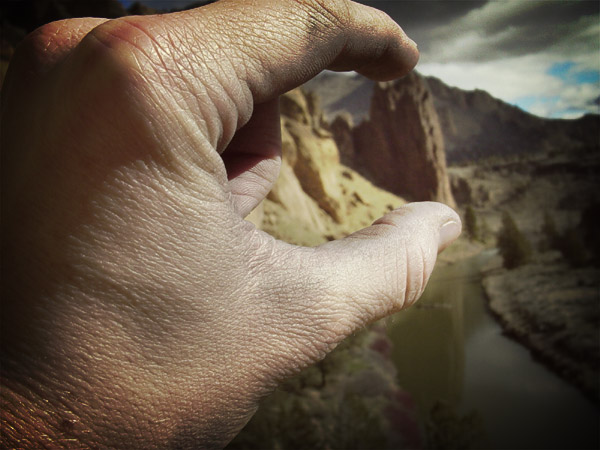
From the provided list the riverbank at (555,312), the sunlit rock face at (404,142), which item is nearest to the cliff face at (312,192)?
the riverbank at (555,312)

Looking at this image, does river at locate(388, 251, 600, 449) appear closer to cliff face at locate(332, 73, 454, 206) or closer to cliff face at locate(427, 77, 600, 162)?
cliff face at locate(332, 73, 454, 206)

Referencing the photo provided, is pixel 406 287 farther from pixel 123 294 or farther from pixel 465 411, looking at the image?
pixel 465 411

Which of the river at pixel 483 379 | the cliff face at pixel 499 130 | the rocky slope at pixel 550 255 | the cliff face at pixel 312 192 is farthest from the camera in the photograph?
the cliff face at pixel 499 130

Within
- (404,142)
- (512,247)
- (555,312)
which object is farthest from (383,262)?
(404,142)

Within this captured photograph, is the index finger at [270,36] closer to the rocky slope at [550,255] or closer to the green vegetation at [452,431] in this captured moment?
the green vegetation at [452,431]

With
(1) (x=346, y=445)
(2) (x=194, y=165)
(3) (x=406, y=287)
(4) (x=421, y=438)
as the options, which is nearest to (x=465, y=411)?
(4) (x=421, y=438)

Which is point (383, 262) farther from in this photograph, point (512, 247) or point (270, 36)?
point (512, 247)
